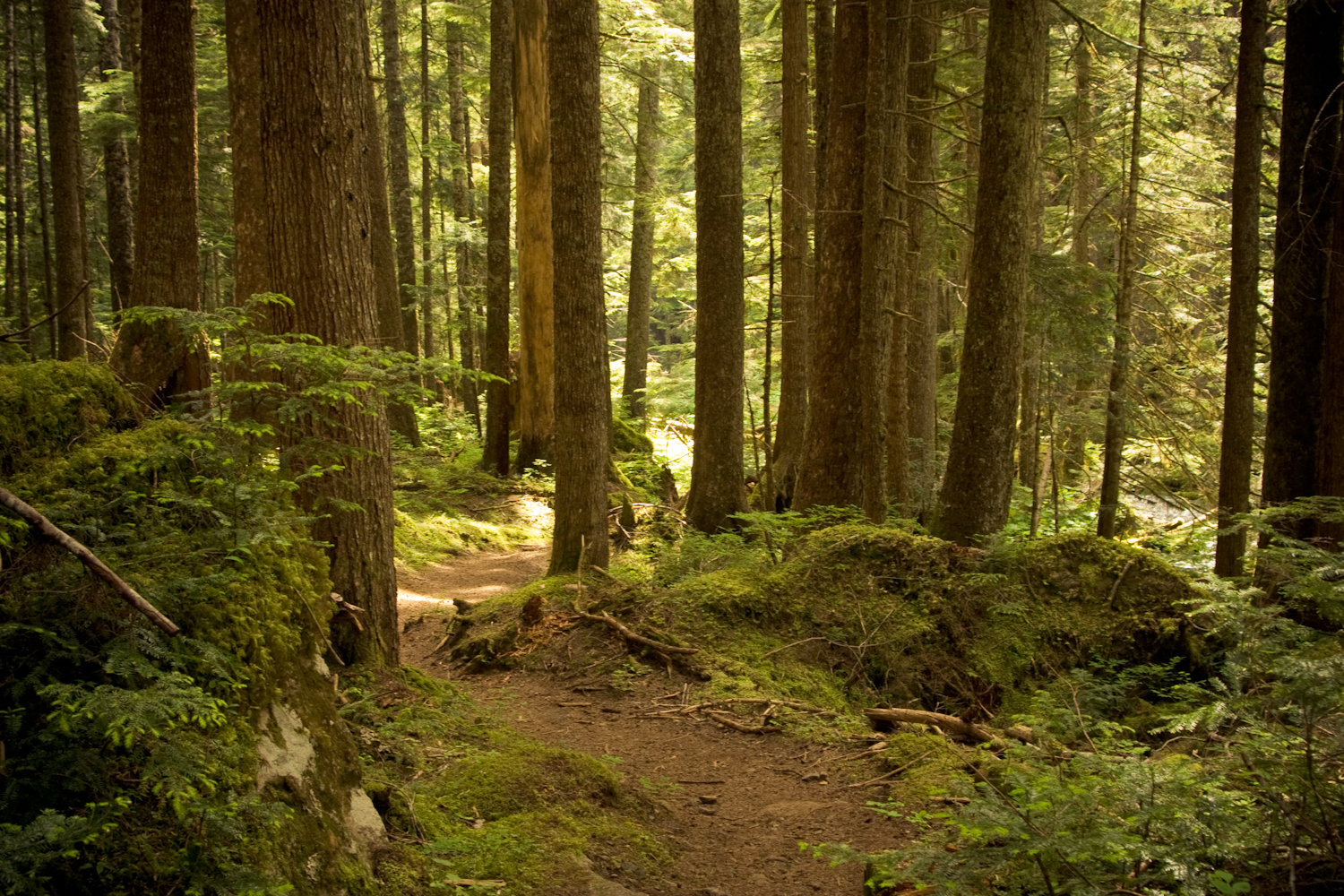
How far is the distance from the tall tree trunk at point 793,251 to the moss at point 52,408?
10626 mm

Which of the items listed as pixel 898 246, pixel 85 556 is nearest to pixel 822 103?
pixel 898 246

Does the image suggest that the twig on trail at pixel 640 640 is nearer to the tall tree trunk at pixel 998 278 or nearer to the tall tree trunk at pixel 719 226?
the tall tree trunk at pixel 998 278

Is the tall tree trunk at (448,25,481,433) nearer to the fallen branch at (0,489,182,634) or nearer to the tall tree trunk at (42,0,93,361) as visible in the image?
the tall tree trunk at (42,0,93,361)

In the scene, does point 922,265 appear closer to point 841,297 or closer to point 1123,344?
point 841,297

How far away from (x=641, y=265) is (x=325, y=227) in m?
19.6

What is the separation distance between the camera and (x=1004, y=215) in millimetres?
9008

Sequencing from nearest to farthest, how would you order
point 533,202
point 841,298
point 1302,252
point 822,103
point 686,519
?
point 1302,252, point 841,298, point 822,103, point 686,519, point 533,202

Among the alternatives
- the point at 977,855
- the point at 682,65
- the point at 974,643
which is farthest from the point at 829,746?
the point at 682,65

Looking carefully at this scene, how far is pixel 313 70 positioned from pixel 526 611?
4.71 meters

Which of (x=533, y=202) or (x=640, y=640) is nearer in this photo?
(x=640, y=640)

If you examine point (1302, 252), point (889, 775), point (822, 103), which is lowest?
point (889, 775)

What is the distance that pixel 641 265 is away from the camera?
24734 mm

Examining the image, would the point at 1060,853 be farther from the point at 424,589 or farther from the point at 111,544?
the point at 424,589

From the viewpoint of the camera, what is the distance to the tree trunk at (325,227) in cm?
538
